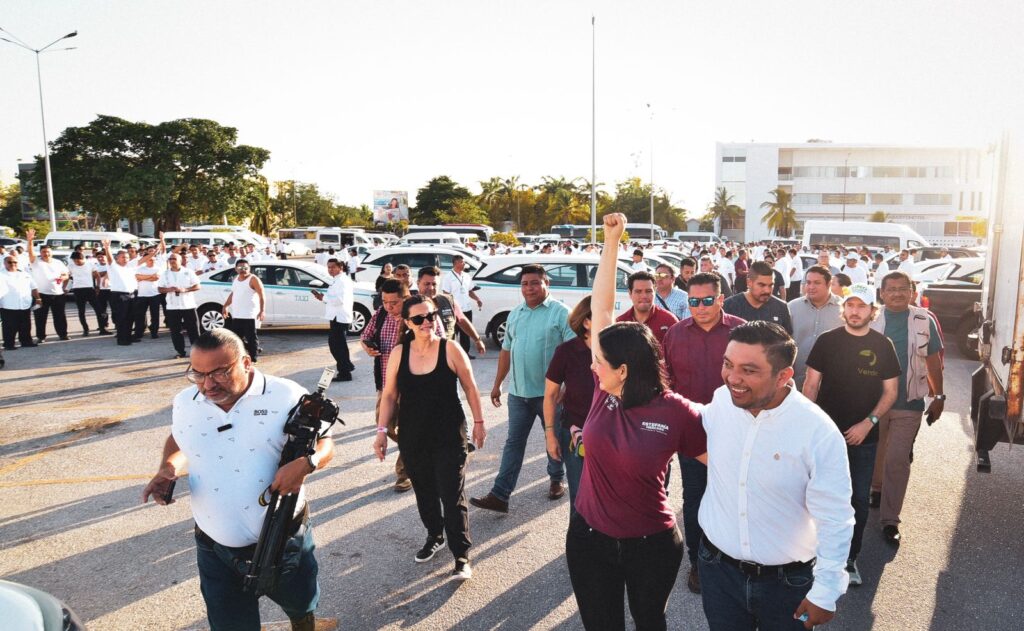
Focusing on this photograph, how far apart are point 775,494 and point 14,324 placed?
1417 cm

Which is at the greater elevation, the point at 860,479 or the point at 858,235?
the point at 858,235

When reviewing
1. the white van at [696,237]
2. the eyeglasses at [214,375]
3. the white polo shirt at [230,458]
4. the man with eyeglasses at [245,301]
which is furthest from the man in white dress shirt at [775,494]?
the white van at [696,237]

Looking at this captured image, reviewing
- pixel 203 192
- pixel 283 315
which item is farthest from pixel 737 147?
pixel 283 315

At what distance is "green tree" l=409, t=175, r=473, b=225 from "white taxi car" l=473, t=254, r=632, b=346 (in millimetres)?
67621

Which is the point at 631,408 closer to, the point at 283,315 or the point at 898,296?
the point at 898,296

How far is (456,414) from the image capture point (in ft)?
13.8

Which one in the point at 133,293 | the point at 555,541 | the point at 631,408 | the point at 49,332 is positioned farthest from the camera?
the point at 49,332

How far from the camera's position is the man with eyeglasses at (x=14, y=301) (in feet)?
39.3

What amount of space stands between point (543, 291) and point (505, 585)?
2.12 m

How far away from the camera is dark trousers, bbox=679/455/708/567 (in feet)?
13.1

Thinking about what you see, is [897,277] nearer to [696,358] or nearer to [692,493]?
[696,358]

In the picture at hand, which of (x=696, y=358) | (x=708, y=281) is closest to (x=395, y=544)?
(x=696, y=358)

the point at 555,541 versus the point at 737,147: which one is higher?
the point at 737,147

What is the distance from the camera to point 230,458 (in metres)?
2.79
